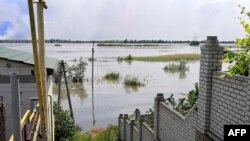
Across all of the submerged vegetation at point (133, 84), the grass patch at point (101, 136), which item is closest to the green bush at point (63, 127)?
the grass patch at point (101, 136)

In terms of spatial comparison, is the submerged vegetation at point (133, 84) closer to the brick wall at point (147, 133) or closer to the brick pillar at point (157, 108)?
the brick wall at point (147, 133)

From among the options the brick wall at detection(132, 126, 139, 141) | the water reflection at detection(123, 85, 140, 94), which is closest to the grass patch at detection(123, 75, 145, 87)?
the water reflection at detection(123, 85, 140, 94)

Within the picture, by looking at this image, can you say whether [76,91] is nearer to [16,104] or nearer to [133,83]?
[133,83]

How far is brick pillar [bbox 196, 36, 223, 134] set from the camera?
19.4ft

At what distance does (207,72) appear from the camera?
6.02m

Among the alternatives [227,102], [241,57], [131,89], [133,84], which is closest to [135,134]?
[227,102]

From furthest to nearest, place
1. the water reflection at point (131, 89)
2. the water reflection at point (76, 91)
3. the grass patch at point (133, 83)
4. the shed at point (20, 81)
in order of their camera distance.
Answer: the grass patch at point (133, 83) → the water reflection at point (131, 89) → the water reflection at point (76, 91) → the shed at point (20, 81)

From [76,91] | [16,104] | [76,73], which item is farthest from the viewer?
[76,73]

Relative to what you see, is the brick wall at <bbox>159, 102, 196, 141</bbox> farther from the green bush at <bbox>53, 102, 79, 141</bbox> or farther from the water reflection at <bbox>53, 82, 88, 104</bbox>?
the water reflection at <bbox>53, 82, 88, 104</bbox>

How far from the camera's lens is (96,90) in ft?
113

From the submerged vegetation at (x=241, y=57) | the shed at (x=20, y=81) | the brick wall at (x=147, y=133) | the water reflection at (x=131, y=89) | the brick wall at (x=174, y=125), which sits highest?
the submerged vegetation at (x=241, y=57)

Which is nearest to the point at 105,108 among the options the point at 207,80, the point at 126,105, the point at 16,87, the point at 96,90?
the point at 126,105

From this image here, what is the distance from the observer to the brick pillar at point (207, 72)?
5.91m

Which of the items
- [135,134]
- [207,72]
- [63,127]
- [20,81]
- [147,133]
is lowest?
[135,134]
